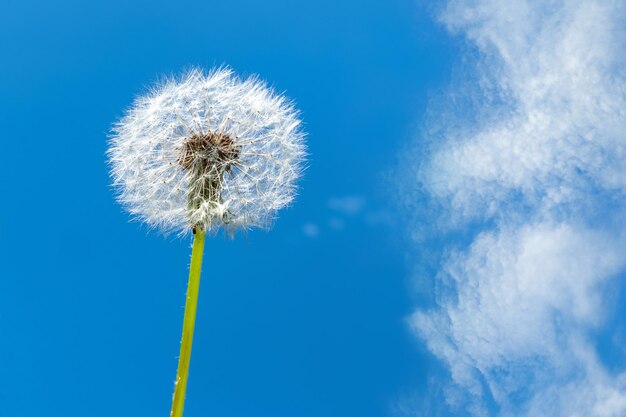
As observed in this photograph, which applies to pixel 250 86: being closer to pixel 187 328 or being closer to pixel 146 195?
pixel 146 195

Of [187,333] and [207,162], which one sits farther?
[207,162]

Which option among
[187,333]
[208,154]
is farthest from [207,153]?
[187,333]

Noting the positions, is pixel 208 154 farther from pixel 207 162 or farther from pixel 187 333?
pixel 187 333

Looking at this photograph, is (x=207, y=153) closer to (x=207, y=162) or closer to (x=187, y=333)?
(x=207, y=162)

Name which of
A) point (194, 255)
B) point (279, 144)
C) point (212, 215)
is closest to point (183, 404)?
point (194, 255)

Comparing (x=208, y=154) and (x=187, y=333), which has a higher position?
(x=208, y=154)
